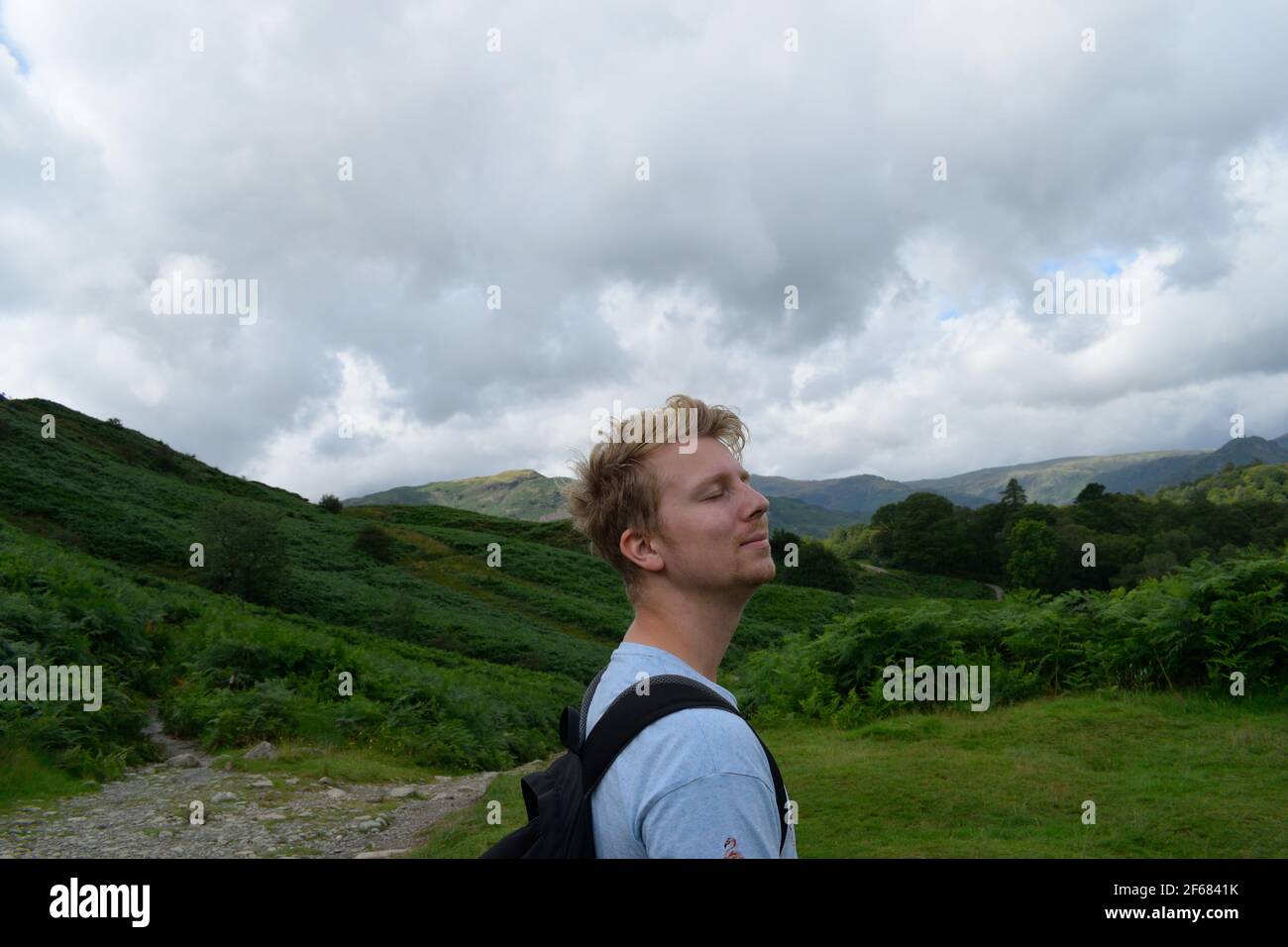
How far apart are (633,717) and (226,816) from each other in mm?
8214

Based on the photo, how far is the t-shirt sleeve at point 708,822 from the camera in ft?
4.89

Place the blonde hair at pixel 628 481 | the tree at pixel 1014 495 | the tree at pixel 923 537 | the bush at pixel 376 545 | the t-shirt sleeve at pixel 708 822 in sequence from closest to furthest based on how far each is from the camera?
the t-shirt sleeve at pixel 708 822, the blonde hair at pixel 628 481, the bush at pixel 376 545, the tree at pixel 923 537, the tree at pixel 1014 495

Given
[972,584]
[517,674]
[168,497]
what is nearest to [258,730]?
[517,674]

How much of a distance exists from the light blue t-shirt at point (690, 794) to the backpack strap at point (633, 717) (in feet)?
0.05

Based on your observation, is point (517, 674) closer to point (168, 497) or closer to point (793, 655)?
point (793, 655)

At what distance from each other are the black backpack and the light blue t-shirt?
0.02 meters

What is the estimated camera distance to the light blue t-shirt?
1.49m

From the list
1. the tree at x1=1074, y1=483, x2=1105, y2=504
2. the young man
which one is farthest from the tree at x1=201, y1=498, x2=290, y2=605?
the tree at x1=1074, y1=483, x2=1105, y2=504

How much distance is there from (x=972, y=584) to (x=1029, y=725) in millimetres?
68294

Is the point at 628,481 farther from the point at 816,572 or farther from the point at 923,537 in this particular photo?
the point at 923,537

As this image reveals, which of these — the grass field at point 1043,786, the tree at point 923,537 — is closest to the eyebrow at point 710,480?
the grass field at point 1043,786

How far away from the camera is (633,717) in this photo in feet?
5.24

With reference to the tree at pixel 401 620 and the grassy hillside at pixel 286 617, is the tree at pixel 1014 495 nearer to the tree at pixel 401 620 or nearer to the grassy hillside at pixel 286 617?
the grassy hillside at pixel 286 617

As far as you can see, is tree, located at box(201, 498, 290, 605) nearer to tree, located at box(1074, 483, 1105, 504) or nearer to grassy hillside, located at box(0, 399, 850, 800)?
grassy hillside, located at box(0, 399, 850, 800)
